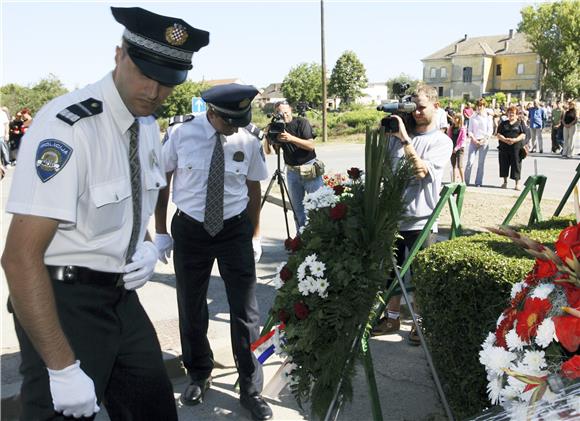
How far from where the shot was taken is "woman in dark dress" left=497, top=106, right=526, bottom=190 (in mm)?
12180

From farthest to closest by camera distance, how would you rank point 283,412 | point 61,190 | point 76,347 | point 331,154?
point 331,154 < point 283,412 < point 76,347 < point 61,190

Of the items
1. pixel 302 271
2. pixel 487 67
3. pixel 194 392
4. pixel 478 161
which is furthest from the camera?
pixel 487 67

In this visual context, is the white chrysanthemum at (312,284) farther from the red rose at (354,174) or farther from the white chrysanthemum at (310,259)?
the red rose at (354,174)

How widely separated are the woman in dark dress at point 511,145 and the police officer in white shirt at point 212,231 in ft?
32.4

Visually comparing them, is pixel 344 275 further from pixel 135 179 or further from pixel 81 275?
pixel 81 275

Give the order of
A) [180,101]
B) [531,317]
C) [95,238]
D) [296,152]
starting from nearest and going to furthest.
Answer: [531,317] → [95,238] → [296,152] → [180,101]

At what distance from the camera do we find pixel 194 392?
3.66m

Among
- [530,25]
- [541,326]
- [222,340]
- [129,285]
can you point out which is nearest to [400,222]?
[541,326]

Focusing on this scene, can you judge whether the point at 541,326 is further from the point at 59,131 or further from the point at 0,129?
the point at 0,129

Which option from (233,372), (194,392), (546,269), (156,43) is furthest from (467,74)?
(546,269)

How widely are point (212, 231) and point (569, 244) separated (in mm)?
2266

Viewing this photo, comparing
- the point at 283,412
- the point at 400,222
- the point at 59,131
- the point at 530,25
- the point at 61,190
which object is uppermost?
the point at 530,25

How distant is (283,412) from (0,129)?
14.3m

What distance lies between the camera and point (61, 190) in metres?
1.85
